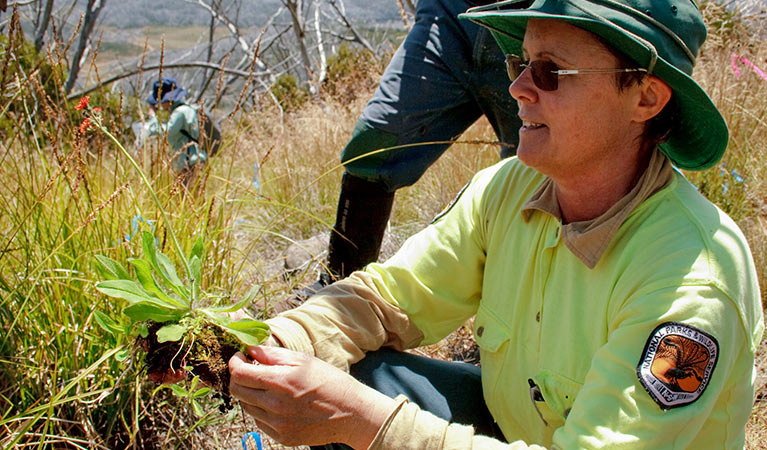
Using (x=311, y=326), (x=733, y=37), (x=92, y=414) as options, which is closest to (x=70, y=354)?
(x=92, y=414)

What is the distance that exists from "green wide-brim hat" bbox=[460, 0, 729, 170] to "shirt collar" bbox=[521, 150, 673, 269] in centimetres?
11

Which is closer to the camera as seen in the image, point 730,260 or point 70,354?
point 730,260

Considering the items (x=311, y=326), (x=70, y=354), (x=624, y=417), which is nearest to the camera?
(x=624, y=417)

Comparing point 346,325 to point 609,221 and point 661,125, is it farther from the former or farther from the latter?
point 661,125

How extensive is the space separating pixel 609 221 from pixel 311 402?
73cm

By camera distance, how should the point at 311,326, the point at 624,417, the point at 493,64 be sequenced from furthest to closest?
1. the point at 493,64
2. the point at 311,326
3. the point at 624,417

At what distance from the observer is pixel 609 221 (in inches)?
57.4

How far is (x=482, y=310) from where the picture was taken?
71.6 inches

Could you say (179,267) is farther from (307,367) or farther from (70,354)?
(307,367)

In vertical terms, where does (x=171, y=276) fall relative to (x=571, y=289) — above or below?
below

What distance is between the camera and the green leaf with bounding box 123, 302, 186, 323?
1.43 m

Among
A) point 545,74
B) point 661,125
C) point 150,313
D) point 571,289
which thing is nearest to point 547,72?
point 545,74

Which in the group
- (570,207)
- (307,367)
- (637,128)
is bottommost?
(307,367)

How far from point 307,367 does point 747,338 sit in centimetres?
85
